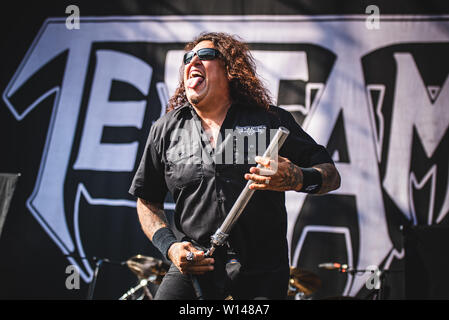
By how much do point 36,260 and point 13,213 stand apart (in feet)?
2.21

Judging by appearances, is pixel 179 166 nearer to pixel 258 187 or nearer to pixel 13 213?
pixel 258 187

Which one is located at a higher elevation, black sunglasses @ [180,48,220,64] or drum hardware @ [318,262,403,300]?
black sunglasses @ [180,48,220,64]

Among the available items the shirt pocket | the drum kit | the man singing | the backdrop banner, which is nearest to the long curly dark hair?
the man singing

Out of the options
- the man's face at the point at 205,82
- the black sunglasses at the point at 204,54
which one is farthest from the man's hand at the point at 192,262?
the black sunglasses at the point at 204,54

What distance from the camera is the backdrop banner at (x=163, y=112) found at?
15.9ft

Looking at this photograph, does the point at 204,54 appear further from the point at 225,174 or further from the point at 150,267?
the point at 150,267

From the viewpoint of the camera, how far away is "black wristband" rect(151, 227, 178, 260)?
2162 mm

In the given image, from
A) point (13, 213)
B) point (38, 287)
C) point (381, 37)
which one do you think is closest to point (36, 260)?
point (38, 287)

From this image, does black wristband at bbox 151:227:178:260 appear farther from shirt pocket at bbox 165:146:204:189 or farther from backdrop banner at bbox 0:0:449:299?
backdrop banner at bbox 0:0:449:299

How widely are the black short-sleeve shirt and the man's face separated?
0.35 ft

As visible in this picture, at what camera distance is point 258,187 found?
184cm

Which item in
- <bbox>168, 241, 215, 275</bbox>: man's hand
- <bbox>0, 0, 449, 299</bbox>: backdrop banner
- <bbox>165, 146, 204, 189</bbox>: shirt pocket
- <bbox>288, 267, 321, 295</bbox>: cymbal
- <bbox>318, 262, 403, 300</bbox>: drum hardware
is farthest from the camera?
<bbox>0, 0, 449, 299</bbox>: backdrop banner

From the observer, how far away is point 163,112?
5363mm

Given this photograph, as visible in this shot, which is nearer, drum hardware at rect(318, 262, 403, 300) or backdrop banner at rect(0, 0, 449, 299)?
drum hardware at rect(318, 262, 403, 300)
